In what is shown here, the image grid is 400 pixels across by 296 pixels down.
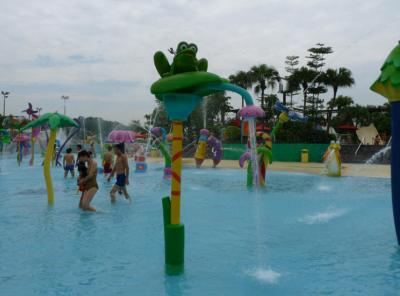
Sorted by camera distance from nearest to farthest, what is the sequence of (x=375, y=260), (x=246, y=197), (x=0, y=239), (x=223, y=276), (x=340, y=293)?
1. (x=340, y=293)
2. (x=223, y=276)
3. (x=375, y=260)
4. (x=0, y=239)
5. (x=246, y=197)

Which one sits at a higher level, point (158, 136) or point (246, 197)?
point (158, 136)

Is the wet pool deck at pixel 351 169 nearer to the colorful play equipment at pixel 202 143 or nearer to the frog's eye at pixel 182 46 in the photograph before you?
the colorful play equipment at pixel 202 143

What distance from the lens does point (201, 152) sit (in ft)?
77.9

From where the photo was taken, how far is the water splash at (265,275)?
4.71 m

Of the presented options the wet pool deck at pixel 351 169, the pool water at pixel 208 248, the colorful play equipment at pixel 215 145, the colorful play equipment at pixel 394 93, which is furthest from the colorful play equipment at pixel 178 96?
the colorful play equipment at pixel 215 145

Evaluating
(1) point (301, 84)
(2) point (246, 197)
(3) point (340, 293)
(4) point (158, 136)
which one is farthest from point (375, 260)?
(1) point (301, 84)

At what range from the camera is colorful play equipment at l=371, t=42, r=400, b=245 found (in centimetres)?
549

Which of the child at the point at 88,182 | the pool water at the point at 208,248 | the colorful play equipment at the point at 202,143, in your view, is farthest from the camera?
the colorful play equipment at the point at 202,143

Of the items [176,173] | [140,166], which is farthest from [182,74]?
[140,166]

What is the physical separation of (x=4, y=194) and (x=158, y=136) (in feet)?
23.6

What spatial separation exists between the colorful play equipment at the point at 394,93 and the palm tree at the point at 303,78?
3972 cm

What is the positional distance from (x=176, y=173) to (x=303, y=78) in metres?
42.3

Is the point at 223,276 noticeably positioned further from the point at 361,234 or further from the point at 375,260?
the point at 361,234

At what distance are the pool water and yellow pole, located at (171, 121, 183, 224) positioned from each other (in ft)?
2.43
